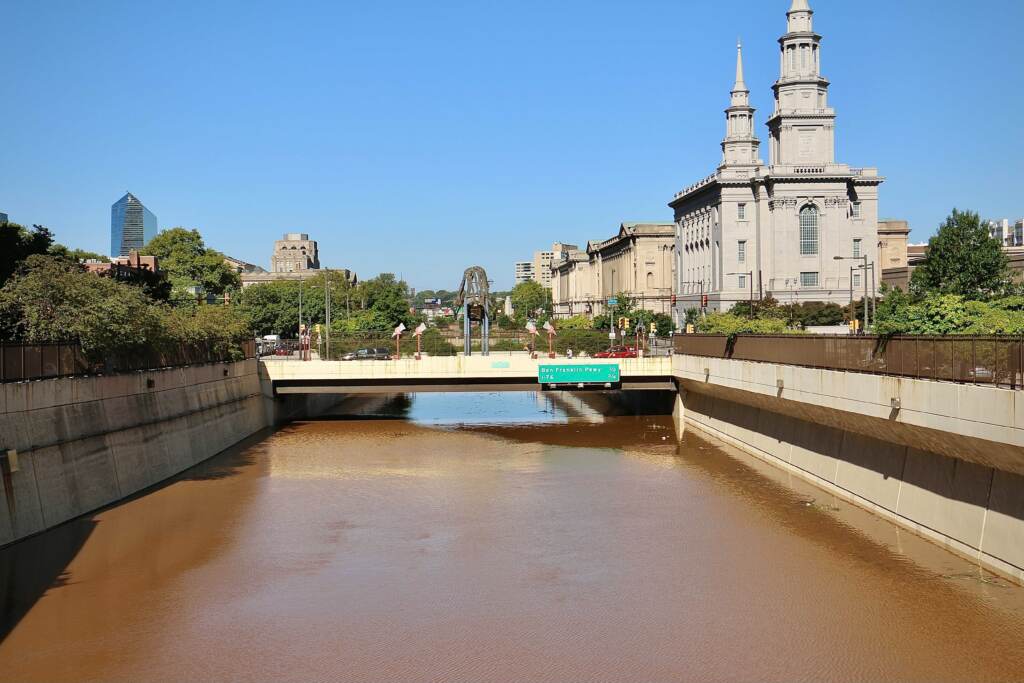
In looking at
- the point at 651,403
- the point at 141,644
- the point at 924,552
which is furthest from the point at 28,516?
the point at 651,403

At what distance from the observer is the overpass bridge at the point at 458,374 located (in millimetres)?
61938

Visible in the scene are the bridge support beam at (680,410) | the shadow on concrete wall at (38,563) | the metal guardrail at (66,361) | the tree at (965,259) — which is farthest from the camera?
the tree at (965,259)

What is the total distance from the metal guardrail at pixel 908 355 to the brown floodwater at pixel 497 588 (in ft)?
15.7

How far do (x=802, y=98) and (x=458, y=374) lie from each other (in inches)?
3002

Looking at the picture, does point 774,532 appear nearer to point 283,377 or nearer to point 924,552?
point 924,552

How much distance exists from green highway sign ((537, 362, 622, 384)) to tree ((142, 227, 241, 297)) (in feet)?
189

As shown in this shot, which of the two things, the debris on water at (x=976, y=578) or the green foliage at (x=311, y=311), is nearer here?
the debris on water at (x=976, y=578)

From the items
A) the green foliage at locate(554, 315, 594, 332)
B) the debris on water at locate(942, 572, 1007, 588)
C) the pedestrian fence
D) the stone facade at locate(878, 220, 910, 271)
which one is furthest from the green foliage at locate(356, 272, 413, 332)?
the debris on water at locate(942, 572, 1007, 588)

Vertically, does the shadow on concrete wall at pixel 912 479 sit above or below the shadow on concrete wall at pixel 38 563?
above

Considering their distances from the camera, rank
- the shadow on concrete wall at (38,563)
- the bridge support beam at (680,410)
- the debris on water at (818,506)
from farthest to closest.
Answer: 1. the bridge support beam at (680,410)
2. the debris on water at (818,506)
3. the shadow on concrete wall at (38,563)

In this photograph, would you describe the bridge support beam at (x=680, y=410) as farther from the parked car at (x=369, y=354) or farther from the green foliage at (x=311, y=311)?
the green foliage at (x=311, y=311)

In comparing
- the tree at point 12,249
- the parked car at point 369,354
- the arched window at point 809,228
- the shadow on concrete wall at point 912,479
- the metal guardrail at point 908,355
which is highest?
the arched window at point 809,228

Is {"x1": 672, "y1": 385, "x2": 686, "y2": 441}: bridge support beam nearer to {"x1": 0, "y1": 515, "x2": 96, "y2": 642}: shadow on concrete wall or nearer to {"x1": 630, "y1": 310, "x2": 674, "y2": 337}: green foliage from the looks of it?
{"x1": 0, "y1": 515, "x2": 96, "y2": 642}: shadow on concrete wall

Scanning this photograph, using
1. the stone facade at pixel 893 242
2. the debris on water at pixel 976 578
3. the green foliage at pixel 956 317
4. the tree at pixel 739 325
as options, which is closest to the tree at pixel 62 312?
the debris on water at pixel 976 578
